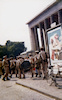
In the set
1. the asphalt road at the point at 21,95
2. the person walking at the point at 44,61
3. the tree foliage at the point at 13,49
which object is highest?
the tree foliage at the point at 13,49

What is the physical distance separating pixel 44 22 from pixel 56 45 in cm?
1776

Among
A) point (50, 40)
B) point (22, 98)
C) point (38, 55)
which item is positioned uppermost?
Result: point (50, 40)

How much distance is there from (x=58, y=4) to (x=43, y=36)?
10.9m

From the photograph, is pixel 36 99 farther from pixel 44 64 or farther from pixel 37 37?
pixel 37 37

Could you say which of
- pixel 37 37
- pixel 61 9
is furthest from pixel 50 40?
pixel 37 37

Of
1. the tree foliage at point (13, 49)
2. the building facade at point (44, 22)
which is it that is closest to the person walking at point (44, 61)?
the building facade at point (44, 22)

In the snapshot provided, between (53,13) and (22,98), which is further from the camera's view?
(53,13)

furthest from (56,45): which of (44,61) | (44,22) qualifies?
(44,22)

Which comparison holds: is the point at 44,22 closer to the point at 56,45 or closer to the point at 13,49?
the point at 56,45

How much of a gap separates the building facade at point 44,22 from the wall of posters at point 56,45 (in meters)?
12.9

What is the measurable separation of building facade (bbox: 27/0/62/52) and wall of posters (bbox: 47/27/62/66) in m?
12.9

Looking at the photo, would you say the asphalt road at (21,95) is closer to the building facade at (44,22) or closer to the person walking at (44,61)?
the person walking at (44,61)

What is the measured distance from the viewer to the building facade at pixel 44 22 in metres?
21.3

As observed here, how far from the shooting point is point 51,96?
5.31 meters
